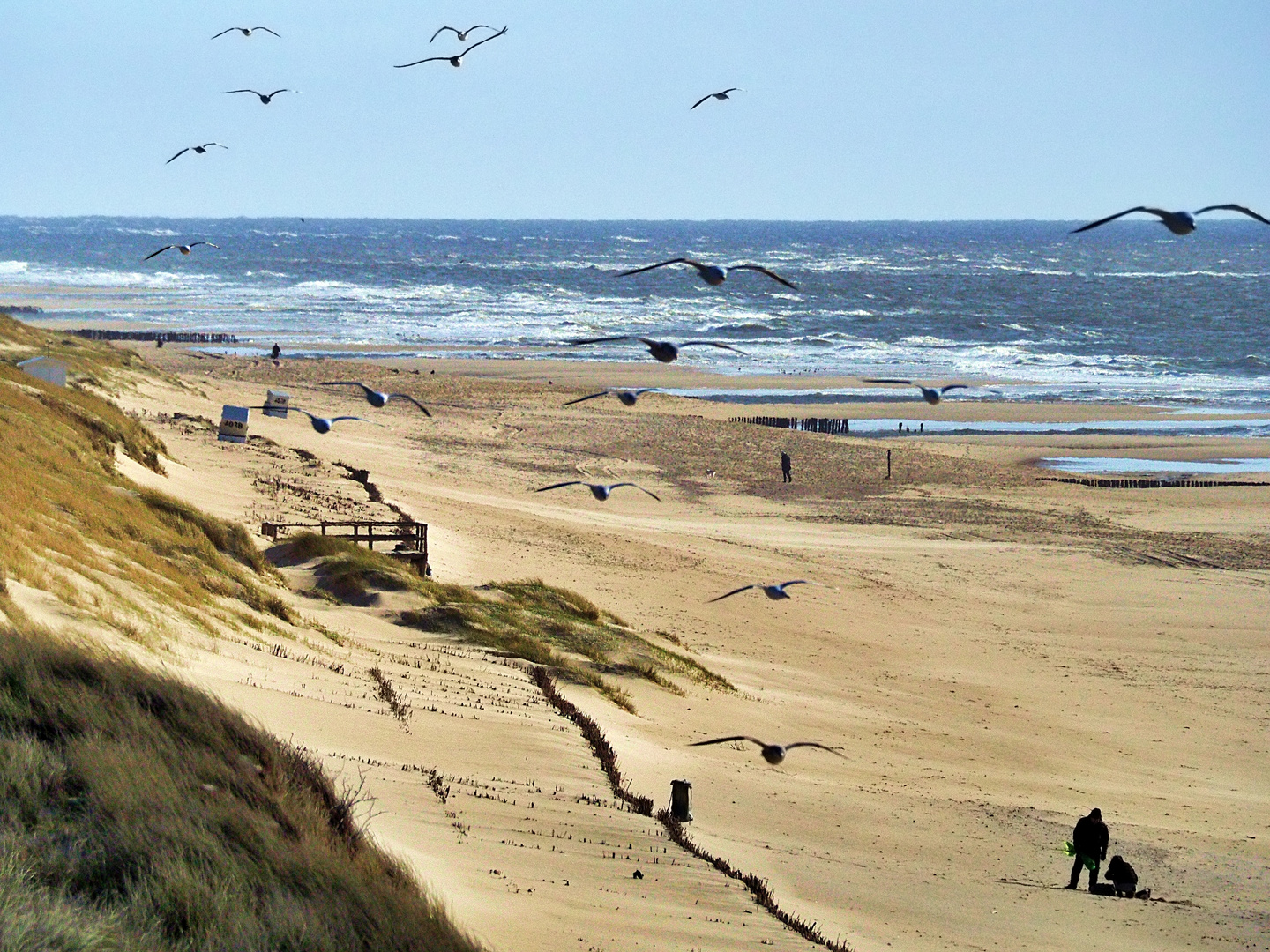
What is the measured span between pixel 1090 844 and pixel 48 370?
2480 cm

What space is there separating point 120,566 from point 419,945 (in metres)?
9.76

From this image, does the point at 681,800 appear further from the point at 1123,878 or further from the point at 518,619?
the point at 518,619

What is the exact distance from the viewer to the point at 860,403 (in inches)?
2228

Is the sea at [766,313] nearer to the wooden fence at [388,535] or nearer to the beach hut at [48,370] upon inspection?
the beach hut at [48,370]

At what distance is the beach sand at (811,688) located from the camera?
11.0m

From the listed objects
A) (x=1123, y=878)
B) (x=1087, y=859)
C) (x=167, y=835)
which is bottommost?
(x=1123, y=878)

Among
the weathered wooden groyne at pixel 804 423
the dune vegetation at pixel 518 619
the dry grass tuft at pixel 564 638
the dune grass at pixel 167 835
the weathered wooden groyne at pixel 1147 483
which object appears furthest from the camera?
the weathered wooden groyne at pixel 804 423

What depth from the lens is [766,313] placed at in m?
103

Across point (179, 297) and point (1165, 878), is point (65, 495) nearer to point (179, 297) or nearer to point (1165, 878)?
point (1165, 878)

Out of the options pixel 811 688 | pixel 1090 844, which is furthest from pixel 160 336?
pixel 1090 844

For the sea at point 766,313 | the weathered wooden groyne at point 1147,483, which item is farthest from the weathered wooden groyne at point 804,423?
the weathered wooden groyne at point 1147,483

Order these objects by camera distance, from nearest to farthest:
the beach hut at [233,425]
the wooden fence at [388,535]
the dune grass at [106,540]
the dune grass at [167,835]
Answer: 1. the dune grass at [167,835]
2. the dune grass at [106,540]
3. the wooden fence at [388,535]
4. the beach hut at [233,425]

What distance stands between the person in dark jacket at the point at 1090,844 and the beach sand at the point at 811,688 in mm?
214

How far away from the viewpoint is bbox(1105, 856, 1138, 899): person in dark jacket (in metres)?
12.4
